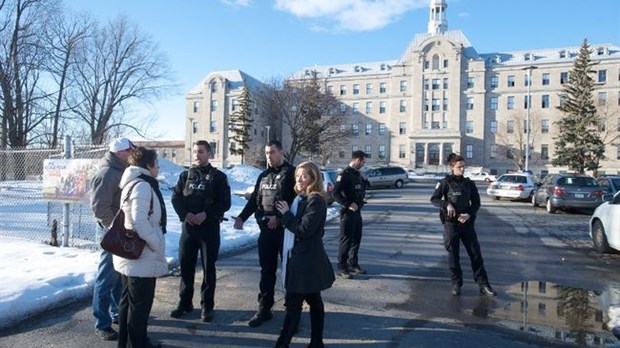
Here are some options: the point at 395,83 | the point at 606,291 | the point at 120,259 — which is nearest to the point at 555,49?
the point at 395,83

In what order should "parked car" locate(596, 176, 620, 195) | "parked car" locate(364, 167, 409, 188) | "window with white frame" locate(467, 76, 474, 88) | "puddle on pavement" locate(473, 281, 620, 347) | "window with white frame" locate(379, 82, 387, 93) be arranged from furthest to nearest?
"window with white frame" locate(379, 82, 387, 93) → "window with white frame" locate(467, 76, 474, 88) → "parked car" locate(364, 167, 409, 188) → "parked car" locate(596, 176, 620, 195) → "puddle on pavement" locate(473, 281, 620, 347)

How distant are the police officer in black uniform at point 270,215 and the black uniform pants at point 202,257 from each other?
1.08 feet

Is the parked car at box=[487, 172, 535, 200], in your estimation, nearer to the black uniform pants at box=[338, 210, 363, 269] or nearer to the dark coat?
the black uniform pants at box=[338, 210, 363, 269]

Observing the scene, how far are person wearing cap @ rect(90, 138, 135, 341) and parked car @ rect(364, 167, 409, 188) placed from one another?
105ft

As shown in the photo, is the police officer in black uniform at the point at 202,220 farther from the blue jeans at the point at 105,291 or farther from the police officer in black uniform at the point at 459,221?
the police officer in black uniform at the point at 459,221

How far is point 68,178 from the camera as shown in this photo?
340 inches

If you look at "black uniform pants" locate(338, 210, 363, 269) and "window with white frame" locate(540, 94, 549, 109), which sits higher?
"window with white frame" locate(540, 94, 549, 109)

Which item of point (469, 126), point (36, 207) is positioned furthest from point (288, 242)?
point (469, 126)

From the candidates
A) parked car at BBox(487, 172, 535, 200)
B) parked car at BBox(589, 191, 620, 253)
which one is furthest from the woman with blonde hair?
parked car at BBox(487, 172, 535, 200)

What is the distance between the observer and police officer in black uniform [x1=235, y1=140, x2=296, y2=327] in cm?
510

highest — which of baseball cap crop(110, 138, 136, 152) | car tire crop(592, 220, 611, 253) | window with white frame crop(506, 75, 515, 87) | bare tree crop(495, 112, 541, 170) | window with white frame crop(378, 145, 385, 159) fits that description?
window with white frame crop(506, 75, 515, 87)

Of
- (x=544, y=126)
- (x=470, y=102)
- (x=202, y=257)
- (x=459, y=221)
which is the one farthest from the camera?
(x=470, y=102)

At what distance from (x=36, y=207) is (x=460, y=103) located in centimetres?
7156

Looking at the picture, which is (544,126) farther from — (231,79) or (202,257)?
(202,257)
